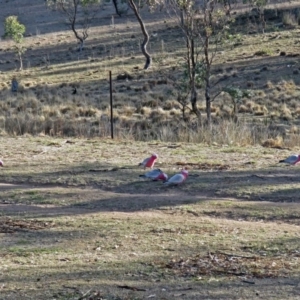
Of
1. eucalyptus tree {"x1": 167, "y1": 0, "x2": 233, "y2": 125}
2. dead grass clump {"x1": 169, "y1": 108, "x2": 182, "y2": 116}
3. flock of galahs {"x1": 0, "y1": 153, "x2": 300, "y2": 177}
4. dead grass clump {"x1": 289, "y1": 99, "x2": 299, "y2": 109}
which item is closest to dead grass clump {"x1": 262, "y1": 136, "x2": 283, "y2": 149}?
eucalyptus tree {"x1": 167, "y1": 0, "x2": 233, "y2": 125}

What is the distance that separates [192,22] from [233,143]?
5987 mm

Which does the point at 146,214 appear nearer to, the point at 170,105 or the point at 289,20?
the point at 170,105

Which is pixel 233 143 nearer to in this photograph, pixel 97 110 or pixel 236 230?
pixel 236 230

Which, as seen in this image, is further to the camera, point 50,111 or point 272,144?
point 50,111

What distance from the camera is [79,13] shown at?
70.9 meters

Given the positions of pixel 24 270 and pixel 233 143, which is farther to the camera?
pixel 233 143

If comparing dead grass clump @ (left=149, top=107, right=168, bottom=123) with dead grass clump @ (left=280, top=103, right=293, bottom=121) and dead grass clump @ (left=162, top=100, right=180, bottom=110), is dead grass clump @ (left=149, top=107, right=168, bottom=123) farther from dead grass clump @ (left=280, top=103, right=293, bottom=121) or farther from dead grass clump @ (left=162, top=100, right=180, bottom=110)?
dead grass clump @ (left=280, top=103, right=293, bottom=121)

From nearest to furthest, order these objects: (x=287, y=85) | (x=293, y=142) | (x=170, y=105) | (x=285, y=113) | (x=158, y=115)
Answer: (x=293, y=142)
(x=285, y=113)
(x=158, y=115)
(x=170, y=105)
(x=287, y=85)

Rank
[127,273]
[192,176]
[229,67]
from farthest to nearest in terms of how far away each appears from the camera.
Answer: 1. [229,67]
2. [192,176]
3. [127,273]

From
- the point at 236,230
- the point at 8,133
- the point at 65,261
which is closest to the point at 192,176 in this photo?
the point at 236,230

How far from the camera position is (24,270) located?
695 centimetres

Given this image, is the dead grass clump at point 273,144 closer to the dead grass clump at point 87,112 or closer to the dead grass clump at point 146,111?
the dead grass clump at point 146,111

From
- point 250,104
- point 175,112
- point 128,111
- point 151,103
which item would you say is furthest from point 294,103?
point 128,111

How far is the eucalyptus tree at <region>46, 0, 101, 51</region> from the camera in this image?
183ft
